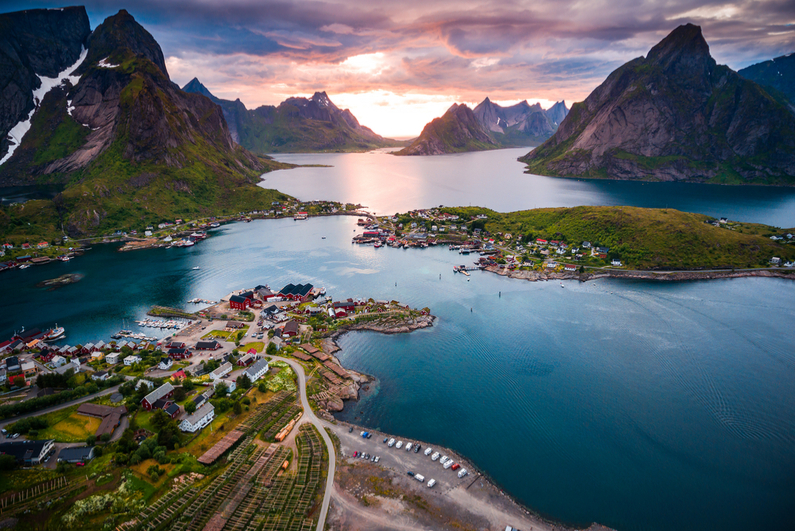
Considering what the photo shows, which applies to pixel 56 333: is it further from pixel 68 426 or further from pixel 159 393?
Result: pixel 159 393

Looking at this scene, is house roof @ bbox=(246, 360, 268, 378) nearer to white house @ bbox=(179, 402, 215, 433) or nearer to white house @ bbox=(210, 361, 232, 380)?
white house @ bbox=(210, 361, 232, 380)

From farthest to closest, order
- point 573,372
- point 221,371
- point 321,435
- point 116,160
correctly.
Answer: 1. point 116,160
2. point 573,372
3. point 221,371
4. point 321,435

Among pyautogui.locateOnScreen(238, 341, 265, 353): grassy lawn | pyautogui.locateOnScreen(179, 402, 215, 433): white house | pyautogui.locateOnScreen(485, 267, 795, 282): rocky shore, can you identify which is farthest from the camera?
pyautogui.locateOnScreen(485, 267, 795, 282): rocky shore

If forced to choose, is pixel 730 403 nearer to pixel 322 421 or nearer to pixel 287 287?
pixel 322 421

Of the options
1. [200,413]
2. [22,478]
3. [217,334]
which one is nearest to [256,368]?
[200,413]

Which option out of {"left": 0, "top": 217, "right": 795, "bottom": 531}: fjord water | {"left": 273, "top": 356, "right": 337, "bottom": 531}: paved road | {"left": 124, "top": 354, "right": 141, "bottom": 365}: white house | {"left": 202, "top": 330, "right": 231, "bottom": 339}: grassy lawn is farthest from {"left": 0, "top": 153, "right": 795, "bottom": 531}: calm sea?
{"left": 202, "top": 330, "right": 231, "bottom": 339}: grassy lawn

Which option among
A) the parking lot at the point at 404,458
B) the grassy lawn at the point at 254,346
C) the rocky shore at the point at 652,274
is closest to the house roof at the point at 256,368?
the grassy lawn at the point at 254,346
